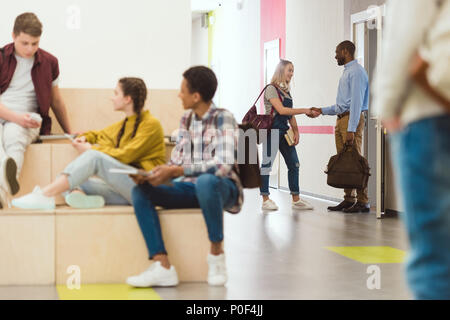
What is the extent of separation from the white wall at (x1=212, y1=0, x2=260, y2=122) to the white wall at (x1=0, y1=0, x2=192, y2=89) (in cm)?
704

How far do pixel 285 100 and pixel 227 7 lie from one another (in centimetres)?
784

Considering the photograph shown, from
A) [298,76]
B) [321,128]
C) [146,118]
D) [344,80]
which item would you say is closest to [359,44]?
[344,80]

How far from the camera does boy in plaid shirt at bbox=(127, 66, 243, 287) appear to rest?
343cm

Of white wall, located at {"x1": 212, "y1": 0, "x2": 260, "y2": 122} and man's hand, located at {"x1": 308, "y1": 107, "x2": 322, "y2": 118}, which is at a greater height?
white wall, located at {"x1": 212, "y1": 0, "x2": 260, "y2": 122}

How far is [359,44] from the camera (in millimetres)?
7582

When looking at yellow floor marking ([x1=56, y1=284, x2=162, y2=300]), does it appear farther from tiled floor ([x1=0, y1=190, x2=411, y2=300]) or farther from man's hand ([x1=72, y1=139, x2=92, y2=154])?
man's hand ([x1=72, y1=139, x2=92, y2=154])

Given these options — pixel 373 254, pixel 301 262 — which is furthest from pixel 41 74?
pixel 373 254

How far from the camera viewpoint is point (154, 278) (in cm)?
343

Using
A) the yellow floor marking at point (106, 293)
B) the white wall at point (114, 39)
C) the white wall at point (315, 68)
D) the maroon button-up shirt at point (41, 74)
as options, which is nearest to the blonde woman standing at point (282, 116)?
the white wall at point (315, 68)

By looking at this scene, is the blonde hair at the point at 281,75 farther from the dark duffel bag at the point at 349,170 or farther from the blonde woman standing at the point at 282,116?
the dark duffel bag at the point at 349,170

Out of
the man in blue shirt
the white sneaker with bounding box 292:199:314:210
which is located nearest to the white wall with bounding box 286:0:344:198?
the white sneaker with bounding box 292:199:314:210

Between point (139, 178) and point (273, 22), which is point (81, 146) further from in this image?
point (273, 22)

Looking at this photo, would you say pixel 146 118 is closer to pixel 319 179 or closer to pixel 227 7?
pixel 319 179
